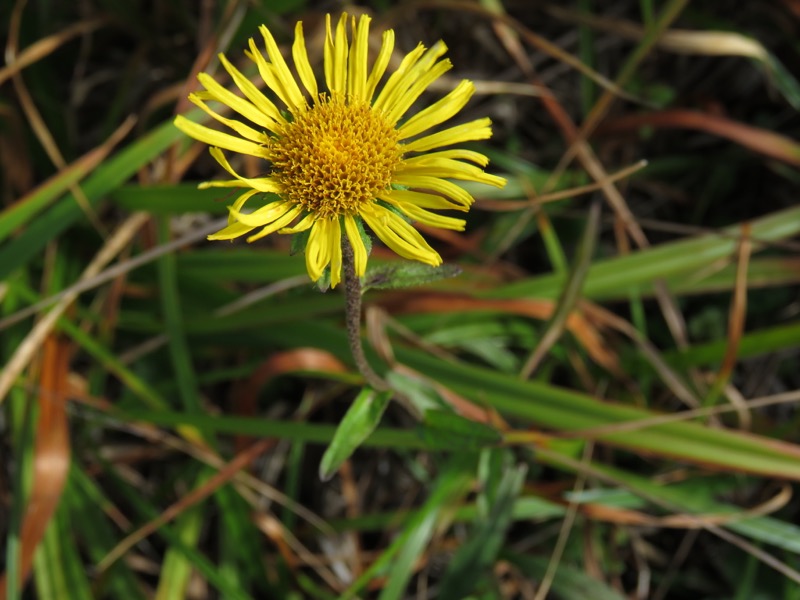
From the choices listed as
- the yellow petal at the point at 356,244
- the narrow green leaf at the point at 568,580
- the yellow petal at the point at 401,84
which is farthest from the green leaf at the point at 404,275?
the narrow green leaf at the point at 568,580

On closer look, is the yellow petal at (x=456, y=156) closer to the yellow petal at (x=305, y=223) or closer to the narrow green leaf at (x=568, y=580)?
the yellow petal at (x=305, y=223)

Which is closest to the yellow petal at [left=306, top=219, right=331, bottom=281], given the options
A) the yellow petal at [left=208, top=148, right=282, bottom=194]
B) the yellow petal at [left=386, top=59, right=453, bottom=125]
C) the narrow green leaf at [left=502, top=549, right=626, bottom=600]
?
the yellow petal at [left=208, top=148, right=282, bottom=194]

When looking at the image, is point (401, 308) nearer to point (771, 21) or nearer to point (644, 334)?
point (644, 334)

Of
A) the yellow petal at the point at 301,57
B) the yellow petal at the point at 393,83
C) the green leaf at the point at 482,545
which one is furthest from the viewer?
the green leaf at the point at 482,545

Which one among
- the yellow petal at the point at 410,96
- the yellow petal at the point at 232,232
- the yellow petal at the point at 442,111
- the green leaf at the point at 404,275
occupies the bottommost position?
the green leaf at the point at 404,275

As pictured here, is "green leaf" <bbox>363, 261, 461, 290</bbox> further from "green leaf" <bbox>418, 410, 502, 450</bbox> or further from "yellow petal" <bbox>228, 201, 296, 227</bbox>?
"green leaf" <bbox>418, 410, 502, 450</bbox>

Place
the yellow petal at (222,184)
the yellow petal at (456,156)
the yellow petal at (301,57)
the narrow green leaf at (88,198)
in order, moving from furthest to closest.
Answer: the narrow green leaf at (88,198) → the yellow petal at (301,57) → the yellow petal at (456,156) → the yellow petal at (222,184)

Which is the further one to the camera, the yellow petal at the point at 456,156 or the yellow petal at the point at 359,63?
the yellow petal at the point at 359,63

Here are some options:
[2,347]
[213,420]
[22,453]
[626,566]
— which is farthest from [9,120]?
[626,566]
